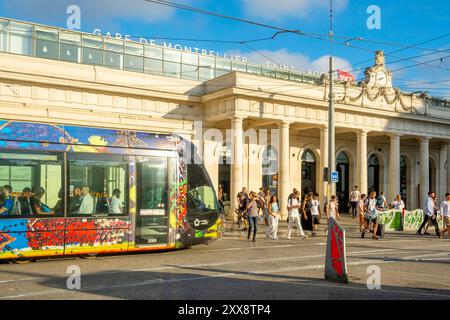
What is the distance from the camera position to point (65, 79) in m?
26.8

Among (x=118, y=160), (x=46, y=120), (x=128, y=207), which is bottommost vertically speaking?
(x=128, y=207)

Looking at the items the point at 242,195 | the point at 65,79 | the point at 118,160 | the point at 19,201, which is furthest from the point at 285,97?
the point at 19,201

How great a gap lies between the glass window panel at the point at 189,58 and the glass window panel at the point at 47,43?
26.2ft

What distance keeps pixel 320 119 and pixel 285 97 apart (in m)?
3.63

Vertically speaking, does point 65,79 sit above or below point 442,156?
above

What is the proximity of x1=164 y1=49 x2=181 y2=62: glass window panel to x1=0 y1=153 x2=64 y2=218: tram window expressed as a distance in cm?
Answer: 2013

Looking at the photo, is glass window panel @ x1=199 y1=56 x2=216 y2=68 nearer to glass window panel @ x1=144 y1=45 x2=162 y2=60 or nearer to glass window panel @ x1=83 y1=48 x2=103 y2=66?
glass window panel @ x1=144 y1=45 x2=162 y2=60

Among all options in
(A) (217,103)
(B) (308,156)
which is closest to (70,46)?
(A) (217,103)

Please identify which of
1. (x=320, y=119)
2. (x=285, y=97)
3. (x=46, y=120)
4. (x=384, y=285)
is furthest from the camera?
(x=320, y=119)

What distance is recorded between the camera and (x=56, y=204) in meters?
12.6

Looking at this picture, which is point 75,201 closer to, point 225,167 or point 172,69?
point 172,69

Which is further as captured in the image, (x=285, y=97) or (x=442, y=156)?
(x=442, y=156)

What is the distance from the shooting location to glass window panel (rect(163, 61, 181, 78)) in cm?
3161
